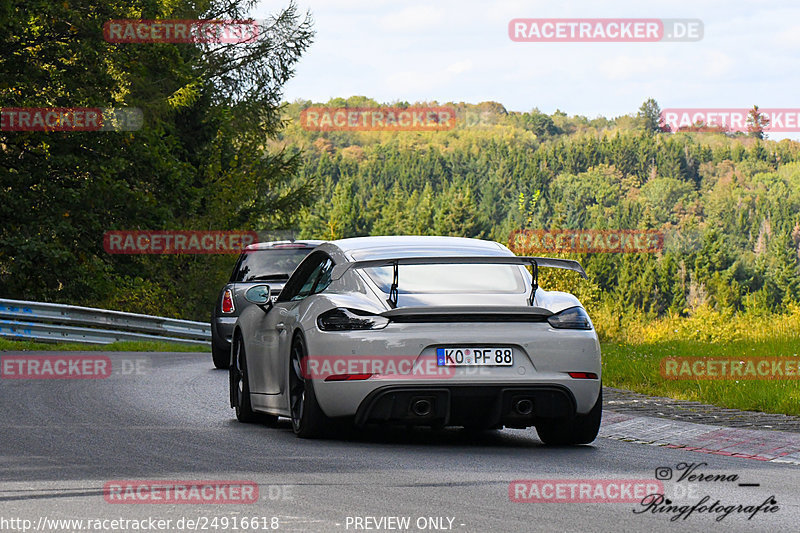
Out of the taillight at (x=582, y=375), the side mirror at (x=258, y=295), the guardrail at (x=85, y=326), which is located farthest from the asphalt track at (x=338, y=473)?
the guardrail at (x=85, y=326)

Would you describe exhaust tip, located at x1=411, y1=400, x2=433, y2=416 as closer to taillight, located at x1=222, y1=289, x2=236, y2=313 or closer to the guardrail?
taillight, located at x1=222, y1=289, x2=236, y2=313

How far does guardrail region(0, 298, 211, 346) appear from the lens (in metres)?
23.2

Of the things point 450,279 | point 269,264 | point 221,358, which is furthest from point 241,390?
point 221,358

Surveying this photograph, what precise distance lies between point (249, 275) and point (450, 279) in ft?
29.1

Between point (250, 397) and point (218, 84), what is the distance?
4191 centimetres

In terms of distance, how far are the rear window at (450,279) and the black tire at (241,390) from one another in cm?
201

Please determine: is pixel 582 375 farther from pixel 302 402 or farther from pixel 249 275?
pixel 249 275

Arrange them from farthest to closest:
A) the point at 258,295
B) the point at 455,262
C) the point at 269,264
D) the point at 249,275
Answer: the point at 249,275
the point at 269,264
the point at 258,295
the point at 455,262

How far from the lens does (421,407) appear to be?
8453mm

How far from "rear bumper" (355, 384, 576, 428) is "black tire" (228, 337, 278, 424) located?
6.97 ft

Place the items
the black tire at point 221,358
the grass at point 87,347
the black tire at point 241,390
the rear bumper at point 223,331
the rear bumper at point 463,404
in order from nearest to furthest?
the rear bumper at point 463,404, the black tire at point 241,390, the rear bumper at point 223,331, the black tire at point 221,358, the grass at point 87,347

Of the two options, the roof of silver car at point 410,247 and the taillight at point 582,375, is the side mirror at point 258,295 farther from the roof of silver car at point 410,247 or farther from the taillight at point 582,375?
the taillight at point 582,375

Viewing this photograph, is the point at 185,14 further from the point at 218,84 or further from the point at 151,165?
the point at 151,165

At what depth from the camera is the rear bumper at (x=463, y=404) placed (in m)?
8.41
